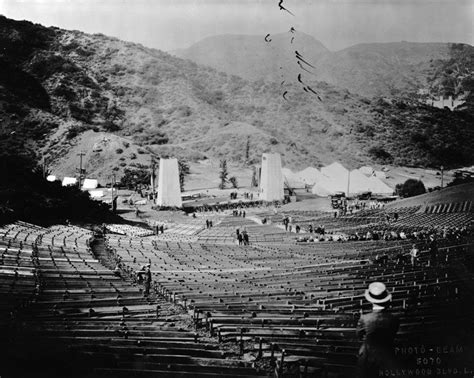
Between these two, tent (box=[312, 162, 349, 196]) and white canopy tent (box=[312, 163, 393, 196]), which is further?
tent (box=[312, 162, 349, 196])

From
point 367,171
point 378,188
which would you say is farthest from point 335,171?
point 378,188

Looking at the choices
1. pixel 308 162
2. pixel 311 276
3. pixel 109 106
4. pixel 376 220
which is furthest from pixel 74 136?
pixel 311 276

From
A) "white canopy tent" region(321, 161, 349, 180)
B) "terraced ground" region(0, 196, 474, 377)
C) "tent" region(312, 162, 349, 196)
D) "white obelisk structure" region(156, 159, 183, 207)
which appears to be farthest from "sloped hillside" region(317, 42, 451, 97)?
"terraced ground" region(0, 196, 474, 377)

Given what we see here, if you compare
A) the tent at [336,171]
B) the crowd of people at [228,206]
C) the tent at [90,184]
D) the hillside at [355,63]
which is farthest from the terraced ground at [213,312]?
the hillside at [355,63]

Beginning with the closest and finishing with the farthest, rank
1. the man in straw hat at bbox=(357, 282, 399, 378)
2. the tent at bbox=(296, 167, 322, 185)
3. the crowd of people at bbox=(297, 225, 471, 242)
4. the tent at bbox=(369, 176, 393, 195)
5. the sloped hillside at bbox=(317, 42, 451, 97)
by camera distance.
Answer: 1. the man in straw hat at bbox=(357, 282, 399, 378)
2. the crowd of people at bbox=(297, 225, 471, 242)
3. the tent at bbox=(369, 176, 393, 195)
4. the tent at bbox=(296, 167, 322, 185)
5. the sloped hillside at bbox=(317, 42, 451, 97)

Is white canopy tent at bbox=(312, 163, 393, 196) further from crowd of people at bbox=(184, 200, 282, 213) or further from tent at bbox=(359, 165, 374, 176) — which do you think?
crowd of people at bbox=(184, 200, 282, 213)

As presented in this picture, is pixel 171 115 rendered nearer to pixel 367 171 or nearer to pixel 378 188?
pixel 367 171
